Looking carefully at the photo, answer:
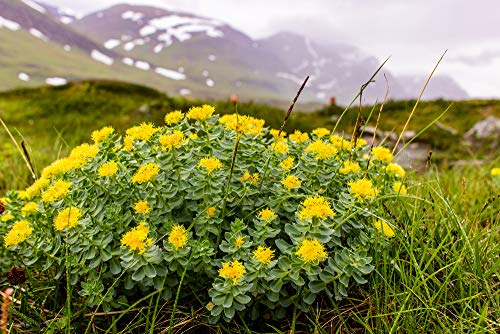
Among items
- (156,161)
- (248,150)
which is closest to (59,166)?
(156,161)

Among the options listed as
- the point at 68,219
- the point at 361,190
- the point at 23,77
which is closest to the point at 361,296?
the point at 361,190

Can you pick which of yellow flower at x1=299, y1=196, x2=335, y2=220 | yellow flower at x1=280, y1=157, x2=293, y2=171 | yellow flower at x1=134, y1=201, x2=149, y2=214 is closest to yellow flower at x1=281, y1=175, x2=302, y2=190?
yellow flower at x1=280, y1=157, x2=293, y2=171

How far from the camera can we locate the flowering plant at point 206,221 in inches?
67.5

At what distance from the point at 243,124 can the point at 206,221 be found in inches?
21.3

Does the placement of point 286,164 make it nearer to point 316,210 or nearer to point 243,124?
point 243,124

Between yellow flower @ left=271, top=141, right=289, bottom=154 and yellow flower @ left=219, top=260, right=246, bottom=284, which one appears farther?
yellow flower @ left=271, top=141, right=289, bottom=154

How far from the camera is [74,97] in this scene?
13.6 metres

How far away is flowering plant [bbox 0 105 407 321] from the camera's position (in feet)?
5.62

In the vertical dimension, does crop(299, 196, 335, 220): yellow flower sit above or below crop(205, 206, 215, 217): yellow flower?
above

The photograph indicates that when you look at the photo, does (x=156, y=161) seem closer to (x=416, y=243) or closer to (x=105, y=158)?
(x=105, y=158)

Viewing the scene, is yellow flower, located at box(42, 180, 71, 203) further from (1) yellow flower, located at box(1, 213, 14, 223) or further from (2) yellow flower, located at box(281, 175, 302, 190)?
(2) yellow flower, located at box(281, 175, 302, 190)

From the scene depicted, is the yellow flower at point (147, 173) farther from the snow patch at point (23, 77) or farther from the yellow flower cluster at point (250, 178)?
the snow patch at point (23, 77)

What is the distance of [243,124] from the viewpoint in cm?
206

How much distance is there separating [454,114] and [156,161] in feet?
35.6
